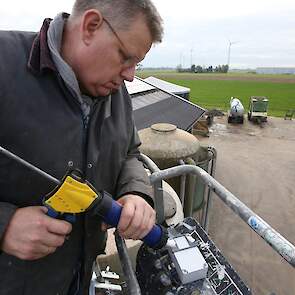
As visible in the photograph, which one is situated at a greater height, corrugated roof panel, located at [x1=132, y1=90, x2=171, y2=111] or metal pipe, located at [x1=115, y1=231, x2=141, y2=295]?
metal pipe, located at [x1=115, y1=231, x2=141, y2=295]

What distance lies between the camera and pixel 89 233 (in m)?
1.52

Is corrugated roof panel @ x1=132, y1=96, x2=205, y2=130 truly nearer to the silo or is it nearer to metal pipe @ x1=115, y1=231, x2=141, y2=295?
the silo

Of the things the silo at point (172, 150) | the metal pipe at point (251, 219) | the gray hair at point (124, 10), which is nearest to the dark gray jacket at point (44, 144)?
the gray hair at point (124, 10)

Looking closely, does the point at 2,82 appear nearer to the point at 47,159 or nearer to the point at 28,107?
the point at 28,107

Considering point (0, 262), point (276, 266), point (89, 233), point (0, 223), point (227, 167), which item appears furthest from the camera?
point (227, 167)

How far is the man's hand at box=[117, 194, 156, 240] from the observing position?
50.1 inches

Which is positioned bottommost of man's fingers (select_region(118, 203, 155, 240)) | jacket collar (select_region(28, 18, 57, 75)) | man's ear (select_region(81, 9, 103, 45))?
man's fingers (select_region(118, 203, 155, 240))

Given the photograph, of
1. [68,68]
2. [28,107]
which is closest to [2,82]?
[28,107]

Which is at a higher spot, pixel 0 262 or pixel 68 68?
pixel 68 68

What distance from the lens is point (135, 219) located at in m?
1.29

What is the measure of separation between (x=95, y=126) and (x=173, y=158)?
490cm

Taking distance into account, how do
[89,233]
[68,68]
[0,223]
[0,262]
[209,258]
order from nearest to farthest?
[0,223] → [68,68] → [0,262] → [89,233] → [209,258]

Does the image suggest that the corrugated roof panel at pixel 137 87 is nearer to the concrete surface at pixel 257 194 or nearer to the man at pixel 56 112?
the concrete surface at pixel 257 194

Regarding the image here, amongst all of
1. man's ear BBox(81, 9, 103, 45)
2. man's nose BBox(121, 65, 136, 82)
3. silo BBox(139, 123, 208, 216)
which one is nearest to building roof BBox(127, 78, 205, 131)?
silo BBox(139, 123, 208, 216)
